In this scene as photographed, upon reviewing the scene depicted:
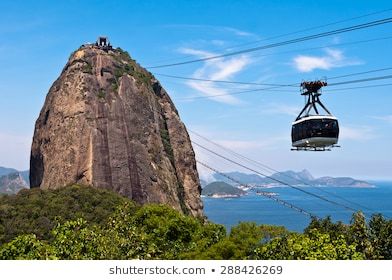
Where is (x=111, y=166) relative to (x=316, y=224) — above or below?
above

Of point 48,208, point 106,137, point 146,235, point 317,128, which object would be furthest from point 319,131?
point 106,137

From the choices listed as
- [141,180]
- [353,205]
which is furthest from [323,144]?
[353,205]

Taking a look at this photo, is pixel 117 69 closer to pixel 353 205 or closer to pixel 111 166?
pixel 111 166

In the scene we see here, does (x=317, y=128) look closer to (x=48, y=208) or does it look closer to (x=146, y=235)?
(x=146, y=235)

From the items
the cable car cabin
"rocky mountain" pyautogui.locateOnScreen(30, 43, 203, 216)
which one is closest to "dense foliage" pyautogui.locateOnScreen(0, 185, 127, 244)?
"rocky mountain" pyautogui.locateOnScreen(30, 43, 203, 216)

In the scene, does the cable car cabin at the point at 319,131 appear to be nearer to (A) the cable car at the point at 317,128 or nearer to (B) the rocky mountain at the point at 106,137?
(A) the cable car at the point at 317,128
